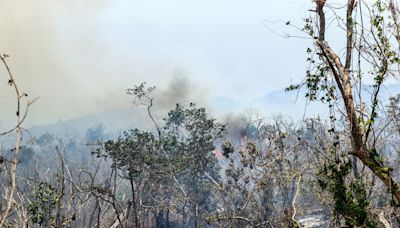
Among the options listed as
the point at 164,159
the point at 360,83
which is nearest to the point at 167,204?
the point at 164,159

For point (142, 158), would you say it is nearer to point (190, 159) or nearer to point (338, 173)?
point (190, 159)

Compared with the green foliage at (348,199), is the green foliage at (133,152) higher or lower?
higher

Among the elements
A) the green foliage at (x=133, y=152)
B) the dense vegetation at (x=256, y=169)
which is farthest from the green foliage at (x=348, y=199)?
the green foliage at (x=133, y=152)

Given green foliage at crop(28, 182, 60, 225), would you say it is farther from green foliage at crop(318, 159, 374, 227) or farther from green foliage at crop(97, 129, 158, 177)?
green foliage at crop(318, 159, 374, 227)

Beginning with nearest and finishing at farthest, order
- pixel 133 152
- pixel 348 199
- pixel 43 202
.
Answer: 1. pixel 348 199
2. pixel 43 202
3. pixel 133 152

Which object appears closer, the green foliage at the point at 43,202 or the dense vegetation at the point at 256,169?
the dense vegetation at the point at 256,169

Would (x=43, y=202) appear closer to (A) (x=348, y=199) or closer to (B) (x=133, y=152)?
(B) (x=133, y=152)

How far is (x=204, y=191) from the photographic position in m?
31.8

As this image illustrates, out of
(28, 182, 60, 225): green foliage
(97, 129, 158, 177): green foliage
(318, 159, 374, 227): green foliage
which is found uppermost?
(97, 129, 158, 177): green foliage

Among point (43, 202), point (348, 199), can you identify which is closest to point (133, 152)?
point (43, 202)

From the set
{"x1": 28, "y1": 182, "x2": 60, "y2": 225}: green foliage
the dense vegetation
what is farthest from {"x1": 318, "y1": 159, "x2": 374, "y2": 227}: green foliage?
{"x1": 28, "y1": 182, "x2": 60, "y2": 225}: green foliage

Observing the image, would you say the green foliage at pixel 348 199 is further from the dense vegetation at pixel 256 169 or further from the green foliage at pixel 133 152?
the green foliage at pixel 133 152

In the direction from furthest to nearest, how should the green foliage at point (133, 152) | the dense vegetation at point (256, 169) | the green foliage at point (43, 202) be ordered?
the green foliage at point (133, 152) → the green foliage at point (43, 202) → the dense vegetation at point (256, 169)

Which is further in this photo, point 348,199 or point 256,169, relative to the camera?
point 256,169
